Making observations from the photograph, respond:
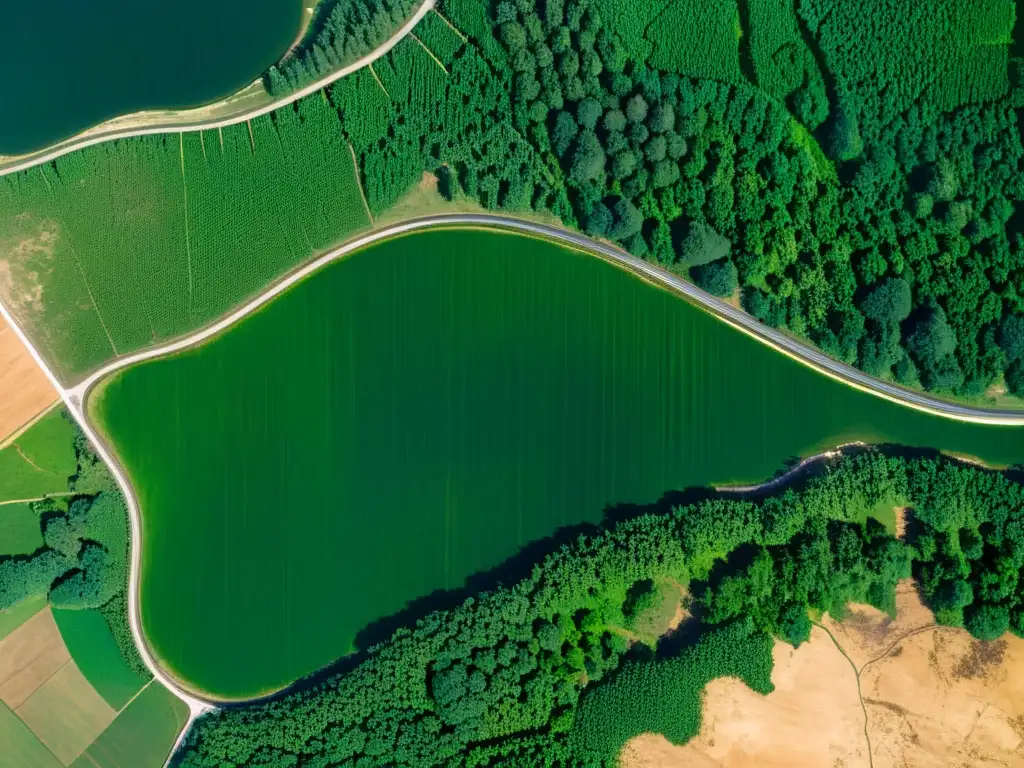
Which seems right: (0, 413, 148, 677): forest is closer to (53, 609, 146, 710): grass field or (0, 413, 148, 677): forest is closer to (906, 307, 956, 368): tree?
(53, 609, 146, 710): grass field

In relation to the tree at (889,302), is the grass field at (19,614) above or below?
below

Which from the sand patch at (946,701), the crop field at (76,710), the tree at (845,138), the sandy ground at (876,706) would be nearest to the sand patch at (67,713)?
the crop field at (76,710)

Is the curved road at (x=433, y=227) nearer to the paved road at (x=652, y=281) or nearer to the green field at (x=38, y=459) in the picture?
the paved road at (x=652, y=281)

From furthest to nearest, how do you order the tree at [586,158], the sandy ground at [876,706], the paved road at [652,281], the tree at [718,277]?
the paved road at [652,281] < the tree at [718,277] < the tree at [586,158] < the sandy ground at [876,706]

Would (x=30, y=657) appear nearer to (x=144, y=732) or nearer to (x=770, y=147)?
(x=144, y=732)

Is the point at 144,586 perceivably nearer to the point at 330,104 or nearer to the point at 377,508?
the point at 377,508

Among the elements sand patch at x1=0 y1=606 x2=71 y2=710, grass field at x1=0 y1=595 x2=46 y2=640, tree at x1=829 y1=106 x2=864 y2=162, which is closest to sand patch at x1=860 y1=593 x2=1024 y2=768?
tree at x1=829 y1=106 x2=864 y2=162
